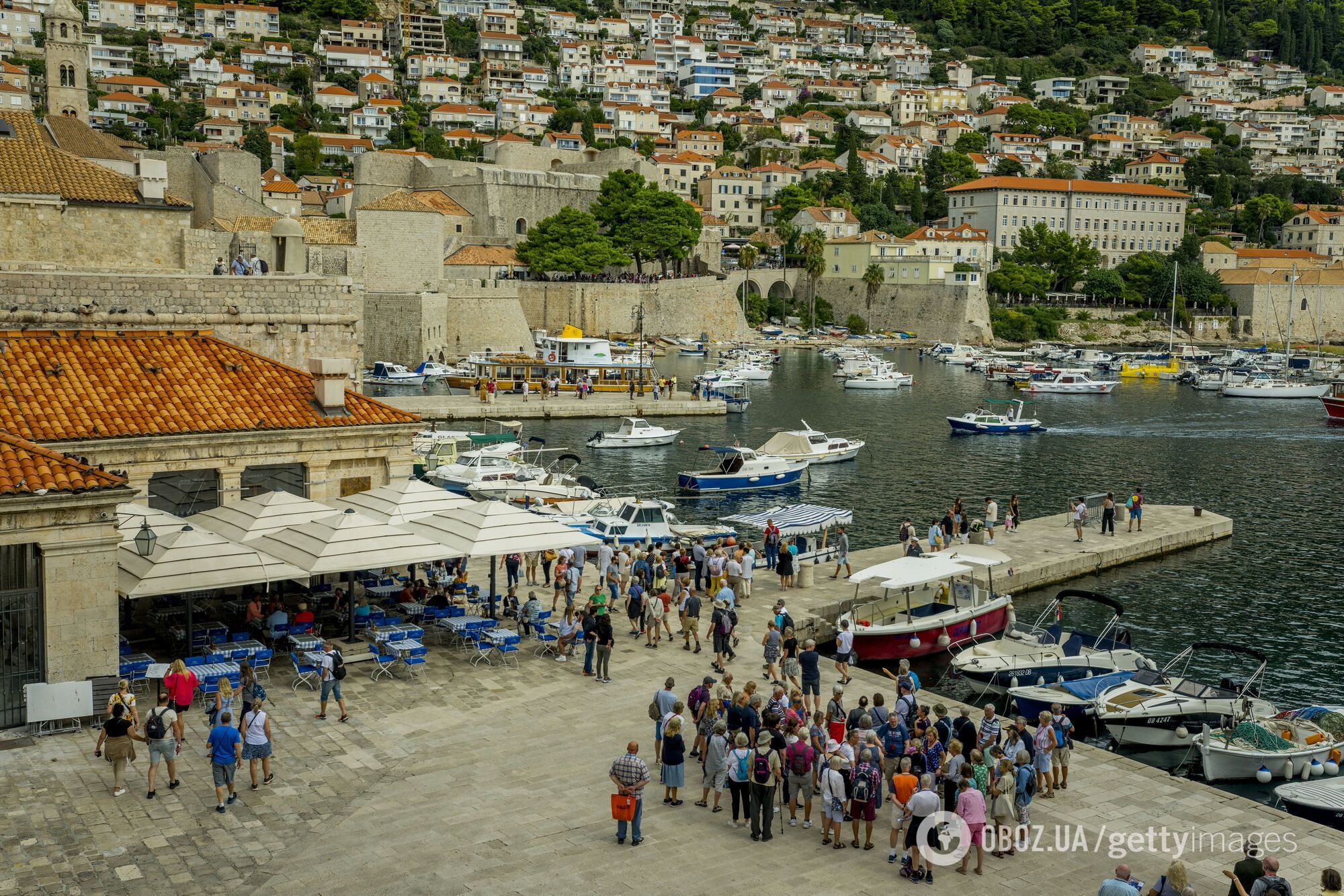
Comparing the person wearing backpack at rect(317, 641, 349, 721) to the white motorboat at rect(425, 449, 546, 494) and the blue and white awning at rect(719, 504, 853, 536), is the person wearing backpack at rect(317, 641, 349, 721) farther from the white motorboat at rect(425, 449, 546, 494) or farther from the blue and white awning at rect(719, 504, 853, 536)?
the white motorboat at rect(425, 449, 546, 494)

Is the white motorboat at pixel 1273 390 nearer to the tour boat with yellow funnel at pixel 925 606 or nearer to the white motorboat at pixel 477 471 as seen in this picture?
the white motorboat at pixel 477 471

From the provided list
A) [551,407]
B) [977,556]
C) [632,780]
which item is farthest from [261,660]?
[551,407]

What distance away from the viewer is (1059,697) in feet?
56.5

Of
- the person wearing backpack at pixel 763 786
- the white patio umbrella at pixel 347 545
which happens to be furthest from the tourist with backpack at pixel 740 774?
the white patio umbrella at pixel 347 545

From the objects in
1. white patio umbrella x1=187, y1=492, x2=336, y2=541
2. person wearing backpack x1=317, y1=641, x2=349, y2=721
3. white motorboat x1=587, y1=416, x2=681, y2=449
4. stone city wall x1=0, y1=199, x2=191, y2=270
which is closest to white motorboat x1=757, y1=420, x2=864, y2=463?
white motorboat x1=587, y1=416, x2=681, y2=449

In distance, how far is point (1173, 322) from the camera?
354 feet

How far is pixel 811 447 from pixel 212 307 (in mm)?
24160

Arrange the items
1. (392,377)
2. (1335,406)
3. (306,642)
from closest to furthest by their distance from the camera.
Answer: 1. (306,642)
2. (1335,406)
3. (392,377)

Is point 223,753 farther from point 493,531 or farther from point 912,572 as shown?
point 912,572

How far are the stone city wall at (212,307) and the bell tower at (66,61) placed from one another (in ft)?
150

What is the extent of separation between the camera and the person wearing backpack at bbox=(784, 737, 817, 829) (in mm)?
11375

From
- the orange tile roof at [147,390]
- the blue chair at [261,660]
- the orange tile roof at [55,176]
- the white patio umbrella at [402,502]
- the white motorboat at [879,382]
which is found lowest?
the blue chair at [261,660]

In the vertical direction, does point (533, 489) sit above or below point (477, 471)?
below

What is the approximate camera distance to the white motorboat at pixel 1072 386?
233 feet
